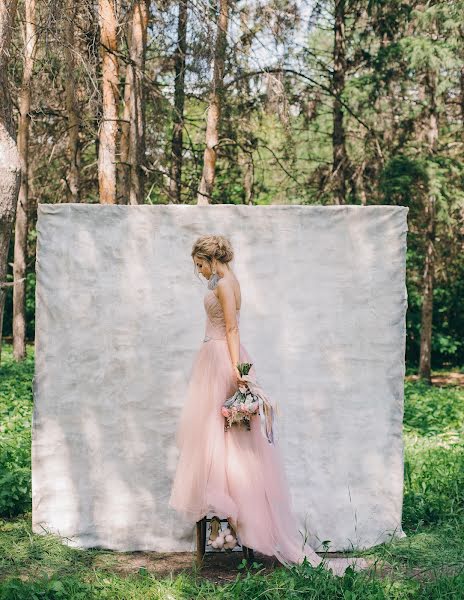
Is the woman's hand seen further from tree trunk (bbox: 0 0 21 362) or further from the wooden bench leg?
tree trunk (bbox: 0 0 21 362)

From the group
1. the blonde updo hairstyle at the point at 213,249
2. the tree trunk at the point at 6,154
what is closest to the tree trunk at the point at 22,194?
the tree trunk at the point at 6,154

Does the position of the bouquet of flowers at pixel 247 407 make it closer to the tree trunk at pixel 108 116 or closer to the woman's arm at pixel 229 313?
the woman's arm at pixel 229 313

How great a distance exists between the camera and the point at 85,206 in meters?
5.12

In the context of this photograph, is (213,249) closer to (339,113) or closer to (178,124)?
(178,124)

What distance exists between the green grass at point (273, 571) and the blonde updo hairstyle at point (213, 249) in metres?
1.72

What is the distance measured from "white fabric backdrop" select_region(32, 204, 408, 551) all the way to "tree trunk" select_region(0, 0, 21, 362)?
0.40m

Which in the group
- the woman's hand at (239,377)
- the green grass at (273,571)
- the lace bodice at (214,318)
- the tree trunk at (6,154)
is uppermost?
the tree trunk at (6,154)

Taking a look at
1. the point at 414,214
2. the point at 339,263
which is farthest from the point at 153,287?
the point at 414,214

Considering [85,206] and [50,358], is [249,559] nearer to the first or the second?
[50,358]

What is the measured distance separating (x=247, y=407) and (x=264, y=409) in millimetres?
136

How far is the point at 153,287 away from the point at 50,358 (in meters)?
0.78

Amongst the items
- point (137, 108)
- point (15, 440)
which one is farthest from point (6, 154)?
point (137, 108)

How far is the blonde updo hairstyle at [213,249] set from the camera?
4629 millimetres

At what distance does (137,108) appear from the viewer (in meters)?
10.9
